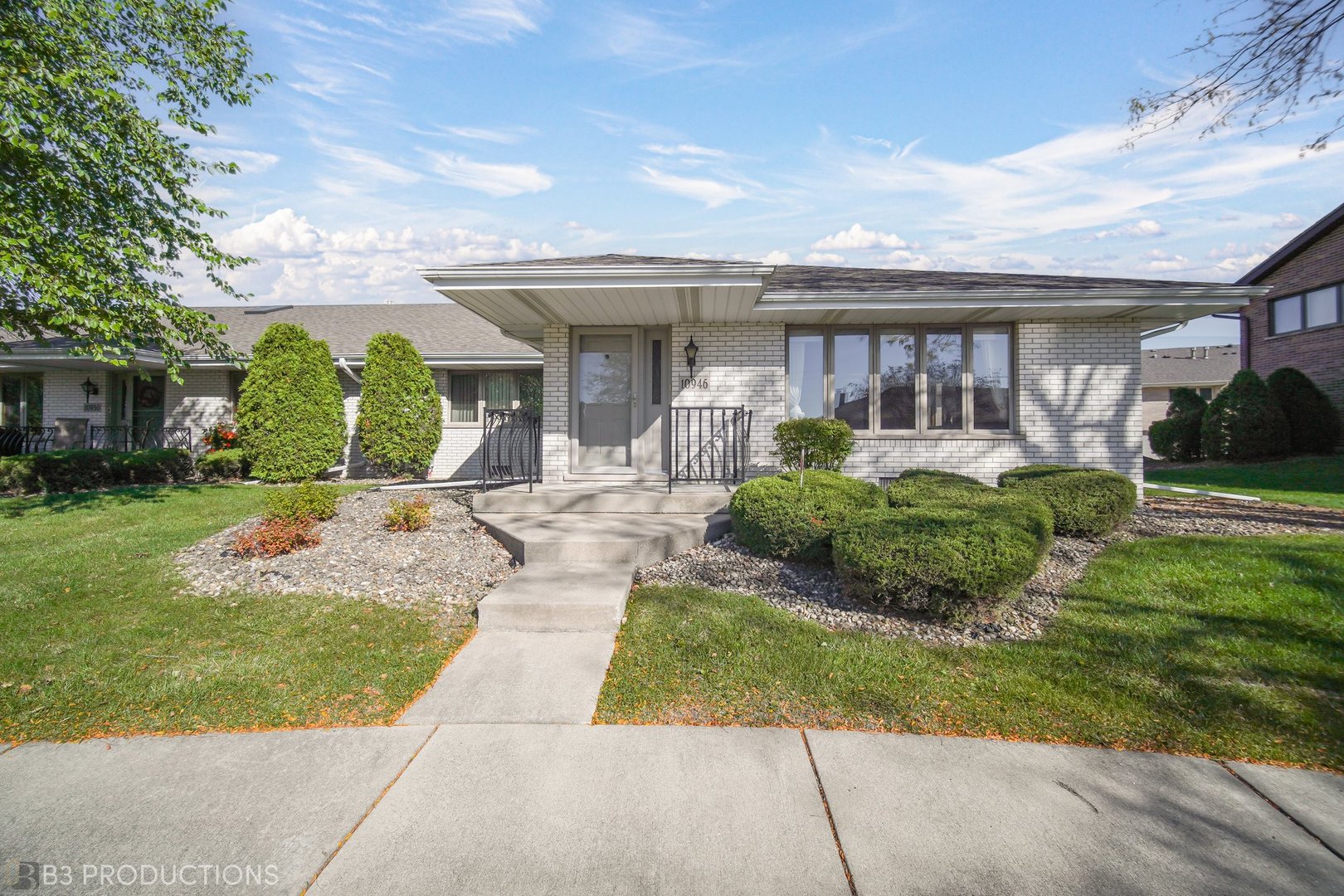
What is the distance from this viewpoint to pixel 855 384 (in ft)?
28.5

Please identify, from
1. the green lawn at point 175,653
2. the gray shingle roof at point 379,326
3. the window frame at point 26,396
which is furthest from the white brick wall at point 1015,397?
the window frame at point 26,396

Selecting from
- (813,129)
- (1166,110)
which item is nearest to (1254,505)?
(1166,110)

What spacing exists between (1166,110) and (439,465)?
13419 mm

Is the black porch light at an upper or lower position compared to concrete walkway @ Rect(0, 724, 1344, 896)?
upper

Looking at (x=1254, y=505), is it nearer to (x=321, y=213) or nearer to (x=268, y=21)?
(x=321, y=213)

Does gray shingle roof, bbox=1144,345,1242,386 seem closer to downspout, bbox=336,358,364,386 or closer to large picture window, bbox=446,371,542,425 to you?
large picture window, bbox=446,371,542,425

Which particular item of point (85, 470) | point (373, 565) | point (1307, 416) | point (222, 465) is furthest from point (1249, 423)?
point (85, 470)

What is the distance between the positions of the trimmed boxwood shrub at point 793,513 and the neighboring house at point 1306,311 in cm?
1440

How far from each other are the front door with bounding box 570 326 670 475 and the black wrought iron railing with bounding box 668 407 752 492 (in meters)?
0.29

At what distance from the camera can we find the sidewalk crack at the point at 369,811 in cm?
199

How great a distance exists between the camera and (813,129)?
9.46 meters

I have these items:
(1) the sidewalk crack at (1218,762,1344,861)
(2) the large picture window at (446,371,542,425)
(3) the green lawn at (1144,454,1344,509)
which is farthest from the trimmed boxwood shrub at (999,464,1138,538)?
(2) the large picture window at (446,371,542,425)

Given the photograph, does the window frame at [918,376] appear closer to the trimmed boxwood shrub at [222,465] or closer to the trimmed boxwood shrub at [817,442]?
the trimmed boxwood shrub at [817,442]

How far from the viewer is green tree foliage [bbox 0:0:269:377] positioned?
25.8 feet
